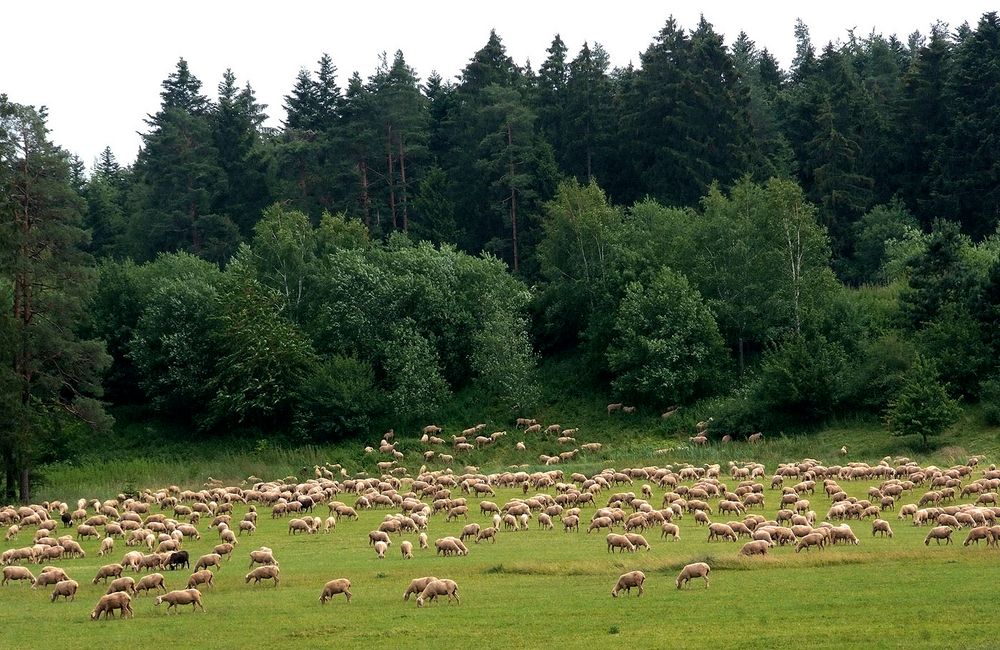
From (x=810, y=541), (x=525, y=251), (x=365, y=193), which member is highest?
(x=365, y=193)

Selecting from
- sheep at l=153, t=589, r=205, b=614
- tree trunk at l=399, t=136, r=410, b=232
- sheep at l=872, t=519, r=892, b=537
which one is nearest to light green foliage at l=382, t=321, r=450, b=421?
tree trunk at l=399, t=136, r=410, b=232

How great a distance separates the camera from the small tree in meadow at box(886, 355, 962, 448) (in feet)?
214

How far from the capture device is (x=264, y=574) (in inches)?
1391

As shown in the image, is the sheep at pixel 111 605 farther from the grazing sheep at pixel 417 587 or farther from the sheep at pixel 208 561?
the grazing sheep at pixel 417 587

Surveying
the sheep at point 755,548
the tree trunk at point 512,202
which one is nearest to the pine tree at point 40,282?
the sheep at point 755,548

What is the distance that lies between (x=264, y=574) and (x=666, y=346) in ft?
163

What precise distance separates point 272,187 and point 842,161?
2137 inches

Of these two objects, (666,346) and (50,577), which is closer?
(50,577)

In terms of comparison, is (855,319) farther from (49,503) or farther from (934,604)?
(934,604)

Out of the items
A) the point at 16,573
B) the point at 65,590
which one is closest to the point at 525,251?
the point at 16,573

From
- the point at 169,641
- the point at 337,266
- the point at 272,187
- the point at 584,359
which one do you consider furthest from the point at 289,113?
the point at 169,641

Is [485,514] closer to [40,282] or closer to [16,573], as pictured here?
[16,573]

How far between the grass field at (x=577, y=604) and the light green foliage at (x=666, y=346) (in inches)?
1599

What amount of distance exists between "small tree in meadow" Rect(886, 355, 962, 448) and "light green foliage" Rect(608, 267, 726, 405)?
684 inches
